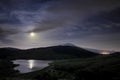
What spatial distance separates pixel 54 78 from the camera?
75.3 metres

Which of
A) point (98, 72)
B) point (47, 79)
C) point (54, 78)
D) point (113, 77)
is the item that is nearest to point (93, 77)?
point (98, 72)

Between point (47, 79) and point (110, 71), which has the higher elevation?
point (110, 71)

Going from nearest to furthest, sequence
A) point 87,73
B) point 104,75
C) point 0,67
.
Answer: point 104,75 → point 87,73 → point 0,67

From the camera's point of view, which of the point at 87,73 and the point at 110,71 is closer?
the point at 110,71

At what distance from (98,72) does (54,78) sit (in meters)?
21.1

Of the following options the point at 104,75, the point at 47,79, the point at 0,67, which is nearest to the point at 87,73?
the point at 104,75

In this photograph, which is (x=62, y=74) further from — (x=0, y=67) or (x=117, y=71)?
(x=0, y=67)

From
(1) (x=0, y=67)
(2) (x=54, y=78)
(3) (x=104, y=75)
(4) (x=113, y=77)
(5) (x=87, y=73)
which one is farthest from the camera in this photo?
(1) (x=0, y=67)

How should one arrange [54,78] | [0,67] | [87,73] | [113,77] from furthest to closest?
[0,67] → [54,78] → [87,73] → [113,77]

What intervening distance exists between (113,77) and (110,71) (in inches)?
204

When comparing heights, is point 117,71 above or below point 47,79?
above

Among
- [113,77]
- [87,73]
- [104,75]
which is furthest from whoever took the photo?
[87,73]

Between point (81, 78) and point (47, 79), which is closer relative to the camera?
point (81, 78)

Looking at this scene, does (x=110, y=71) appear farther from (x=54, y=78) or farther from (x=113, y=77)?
(x=54, y=78)
